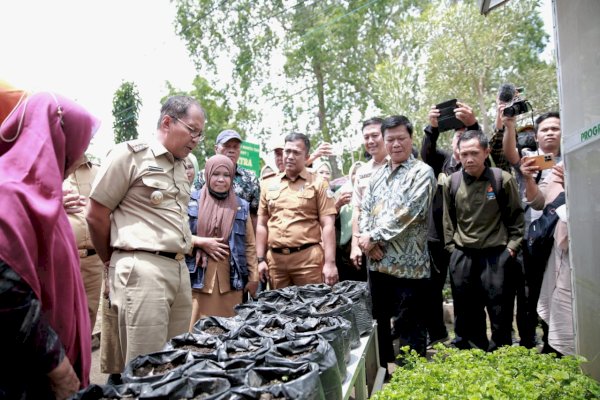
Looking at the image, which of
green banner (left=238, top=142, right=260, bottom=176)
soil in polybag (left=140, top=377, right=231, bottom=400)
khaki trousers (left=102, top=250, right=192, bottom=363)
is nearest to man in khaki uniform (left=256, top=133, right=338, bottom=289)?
khaki trousers (left=102, top=250, right=192, bottom=363)

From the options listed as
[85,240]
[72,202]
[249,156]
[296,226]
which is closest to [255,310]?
[296,226]

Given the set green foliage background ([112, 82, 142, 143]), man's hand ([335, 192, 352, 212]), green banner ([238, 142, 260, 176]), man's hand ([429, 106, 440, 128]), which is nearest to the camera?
man's hand ([429, 106, 440, 128])

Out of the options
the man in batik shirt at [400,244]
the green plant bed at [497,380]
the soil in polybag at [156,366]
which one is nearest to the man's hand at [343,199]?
the man in batik shirt at [400,244]

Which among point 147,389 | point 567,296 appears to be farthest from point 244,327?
point 567,296

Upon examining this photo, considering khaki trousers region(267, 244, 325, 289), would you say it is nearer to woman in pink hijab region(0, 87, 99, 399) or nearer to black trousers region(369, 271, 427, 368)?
black trousers region(369, 271, 427, 368)

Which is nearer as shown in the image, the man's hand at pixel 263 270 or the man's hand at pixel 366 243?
the man's hand at pixel 366 243

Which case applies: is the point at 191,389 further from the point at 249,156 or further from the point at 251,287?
the point at 249,156

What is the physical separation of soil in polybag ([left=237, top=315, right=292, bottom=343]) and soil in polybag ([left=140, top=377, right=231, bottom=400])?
1.86 feet

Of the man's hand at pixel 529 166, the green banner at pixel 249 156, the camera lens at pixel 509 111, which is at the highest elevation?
the green banner at pixel 249 156

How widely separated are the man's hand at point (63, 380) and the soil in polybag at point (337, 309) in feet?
4.71

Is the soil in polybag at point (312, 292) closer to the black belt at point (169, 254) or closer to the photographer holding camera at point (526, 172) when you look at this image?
the black belt at point (169, 254)

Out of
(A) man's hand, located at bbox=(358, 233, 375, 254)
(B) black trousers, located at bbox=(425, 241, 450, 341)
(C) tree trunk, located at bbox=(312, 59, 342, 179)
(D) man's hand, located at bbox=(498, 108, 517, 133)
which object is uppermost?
(C) tree trunk, located at bbox=(312, 59, 342, 179)

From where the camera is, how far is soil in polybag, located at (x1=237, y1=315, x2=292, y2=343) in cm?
227

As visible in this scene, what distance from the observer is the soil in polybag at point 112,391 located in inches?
62.6
